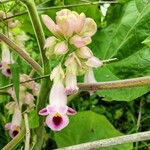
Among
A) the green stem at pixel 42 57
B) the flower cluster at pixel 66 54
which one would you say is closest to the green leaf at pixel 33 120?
the green stem at pixel 42 57

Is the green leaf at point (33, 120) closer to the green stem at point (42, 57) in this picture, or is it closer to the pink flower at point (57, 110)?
the green stem at point (42, 57)

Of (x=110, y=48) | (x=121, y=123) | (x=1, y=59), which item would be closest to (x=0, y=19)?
(x=1, y=59)

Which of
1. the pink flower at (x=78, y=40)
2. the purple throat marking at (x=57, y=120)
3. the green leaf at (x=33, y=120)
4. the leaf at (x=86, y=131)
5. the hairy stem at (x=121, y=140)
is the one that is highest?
the pink flower at (x=78, y=40)

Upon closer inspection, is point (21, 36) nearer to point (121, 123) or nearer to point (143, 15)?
point (143, 15)

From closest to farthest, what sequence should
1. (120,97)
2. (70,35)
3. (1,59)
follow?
(70,35)
(120,97)
(1,59)

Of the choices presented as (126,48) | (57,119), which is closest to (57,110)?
(57,119)
